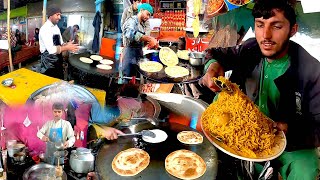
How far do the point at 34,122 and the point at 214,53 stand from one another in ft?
4.48

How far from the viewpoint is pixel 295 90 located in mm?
1841

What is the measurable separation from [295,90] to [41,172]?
1839mm

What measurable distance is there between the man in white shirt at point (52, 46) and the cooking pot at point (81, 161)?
56 centimetres

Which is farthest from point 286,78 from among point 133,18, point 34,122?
point 34,122

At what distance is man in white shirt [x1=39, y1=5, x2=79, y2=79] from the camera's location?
1.95m

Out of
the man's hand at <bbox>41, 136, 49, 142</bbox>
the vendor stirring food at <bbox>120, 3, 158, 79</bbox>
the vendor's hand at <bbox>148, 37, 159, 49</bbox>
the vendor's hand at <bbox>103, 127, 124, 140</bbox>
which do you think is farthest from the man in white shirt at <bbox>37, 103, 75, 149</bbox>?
the vendor's hand at <bbox>148, 37, 159, 49</bbox>

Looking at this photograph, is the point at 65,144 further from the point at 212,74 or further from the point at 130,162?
the point at 212,74

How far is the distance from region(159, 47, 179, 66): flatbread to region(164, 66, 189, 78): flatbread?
3 cm

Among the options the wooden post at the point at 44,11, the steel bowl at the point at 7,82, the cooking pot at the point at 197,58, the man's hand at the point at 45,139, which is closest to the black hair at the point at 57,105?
the man's hand at the point at 45,139

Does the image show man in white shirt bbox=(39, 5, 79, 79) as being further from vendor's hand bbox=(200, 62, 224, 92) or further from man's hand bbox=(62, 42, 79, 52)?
vendor's hand bbox=(200, 62, 224, 92)

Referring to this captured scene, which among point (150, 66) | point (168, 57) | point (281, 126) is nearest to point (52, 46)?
point (150, 66)

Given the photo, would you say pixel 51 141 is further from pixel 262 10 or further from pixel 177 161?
pixel 262 10

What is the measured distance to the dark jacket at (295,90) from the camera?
5.90 ft

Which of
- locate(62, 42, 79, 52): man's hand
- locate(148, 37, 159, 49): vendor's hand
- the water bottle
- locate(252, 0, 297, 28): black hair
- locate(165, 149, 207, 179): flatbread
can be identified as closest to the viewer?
locate(252, 0, 297, 28): black hair
